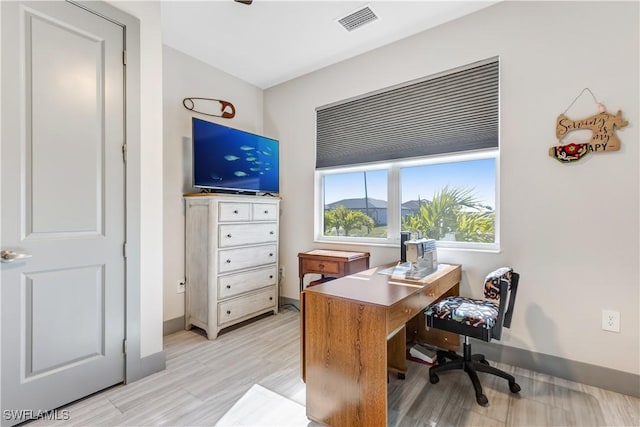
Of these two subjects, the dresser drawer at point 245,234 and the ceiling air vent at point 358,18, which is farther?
the dresser drawer at point 245,234

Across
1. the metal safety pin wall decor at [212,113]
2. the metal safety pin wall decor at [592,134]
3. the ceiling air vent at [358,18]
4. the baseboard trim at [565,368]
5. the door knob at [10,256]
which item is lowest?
the baseboard trim at [565,368]

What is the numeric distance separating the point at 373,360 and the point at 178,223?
93.4 inches

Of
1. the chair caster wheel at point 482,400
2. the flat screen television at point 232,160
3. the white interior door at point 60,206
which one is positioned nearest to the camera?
the white interior door at point 60,206

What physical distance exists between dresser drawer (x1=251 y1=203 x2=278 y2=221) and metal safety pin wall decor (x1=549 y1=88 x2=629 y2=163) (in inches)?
98.9

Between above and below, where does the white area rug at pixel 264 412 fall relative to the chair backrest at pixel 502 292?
below

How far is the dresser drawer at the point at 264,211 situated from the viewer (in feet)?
10.2

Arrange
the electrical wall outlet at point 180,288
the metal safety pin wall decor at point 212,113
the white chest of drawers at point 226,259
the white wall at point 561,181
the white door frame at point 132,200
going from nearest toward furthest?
the white wall at point 561,181, the white door frame at point 132,200, the white chest of drawers at point 226,259, the electrical wall outlet at point 180,288, the metal safety pin wall decor at point 212,113

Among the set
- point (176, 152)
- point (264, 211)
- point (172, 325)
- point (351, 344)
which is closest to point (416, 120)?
point (264, 211)

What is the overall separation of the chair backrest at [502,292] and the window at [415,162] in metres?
0.53

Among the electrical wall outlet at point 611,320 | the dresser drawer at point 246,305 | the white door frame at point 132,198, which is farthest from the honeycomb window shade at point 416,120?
the white door frame at point 132,198

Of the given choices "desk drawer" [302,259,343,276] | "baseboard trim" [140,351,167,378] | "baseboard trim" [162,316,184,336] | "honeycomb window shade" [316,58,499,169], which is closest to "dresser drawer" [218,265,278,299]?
"desk drawer" [302,259,343,276]

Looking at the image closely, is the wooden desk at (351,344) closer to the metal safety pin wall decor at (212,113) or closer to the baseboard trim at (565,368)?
the baseboard trim at (565,368)

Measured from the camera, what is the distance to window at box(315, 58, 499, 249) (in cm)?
241

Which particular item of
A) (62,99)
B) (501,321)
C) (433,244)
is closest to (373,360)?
(501,321)
